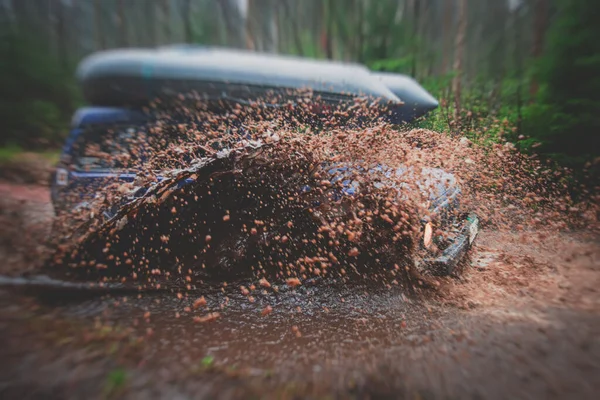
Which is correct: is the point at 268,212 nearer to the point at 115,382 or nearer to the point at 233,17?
the point at 115,382

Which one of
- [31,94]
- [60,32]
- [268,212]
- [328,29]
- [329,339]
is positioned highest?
[60,32]

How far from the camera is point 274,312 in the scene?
3164 millimetres

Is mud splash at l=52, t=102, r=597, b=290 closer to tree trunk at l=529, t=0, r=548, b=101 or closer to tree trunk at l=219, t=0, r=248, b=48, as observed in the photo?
tree trunk at l=529, t=0, r=548, b=101

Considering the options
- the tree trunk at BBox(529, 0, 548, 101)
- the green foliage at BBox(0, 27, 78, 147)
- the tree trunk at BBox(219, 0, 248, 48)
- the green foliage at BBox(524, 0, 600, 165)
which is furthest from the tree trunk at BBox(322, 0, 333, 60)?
the green foliage at BBox(524, 0, 600, 165)

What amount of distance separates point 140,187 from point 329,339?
2.28m

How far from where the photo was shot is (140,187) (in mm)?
3252

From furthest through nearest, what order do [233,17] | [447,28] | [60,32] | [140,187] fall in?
1. [233,17]
2. [60,32]
3. [447,28]
4. [140,187]

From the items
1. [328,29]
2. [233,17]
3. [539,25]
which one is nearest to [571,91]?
[539,25]

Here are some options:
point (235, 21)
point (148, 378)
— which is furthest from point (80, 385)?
point (235, 21)

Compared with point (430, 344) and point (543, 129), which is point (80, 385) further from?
point (543, 129)

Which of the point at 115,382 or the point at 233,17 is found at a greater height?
the point at 233,17

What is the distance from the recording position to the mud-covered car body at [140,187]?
3217 mm

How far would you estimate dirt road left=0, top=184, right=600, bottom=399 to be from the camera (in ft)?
6.66

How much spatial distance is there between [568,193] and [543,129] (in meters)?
0.97
